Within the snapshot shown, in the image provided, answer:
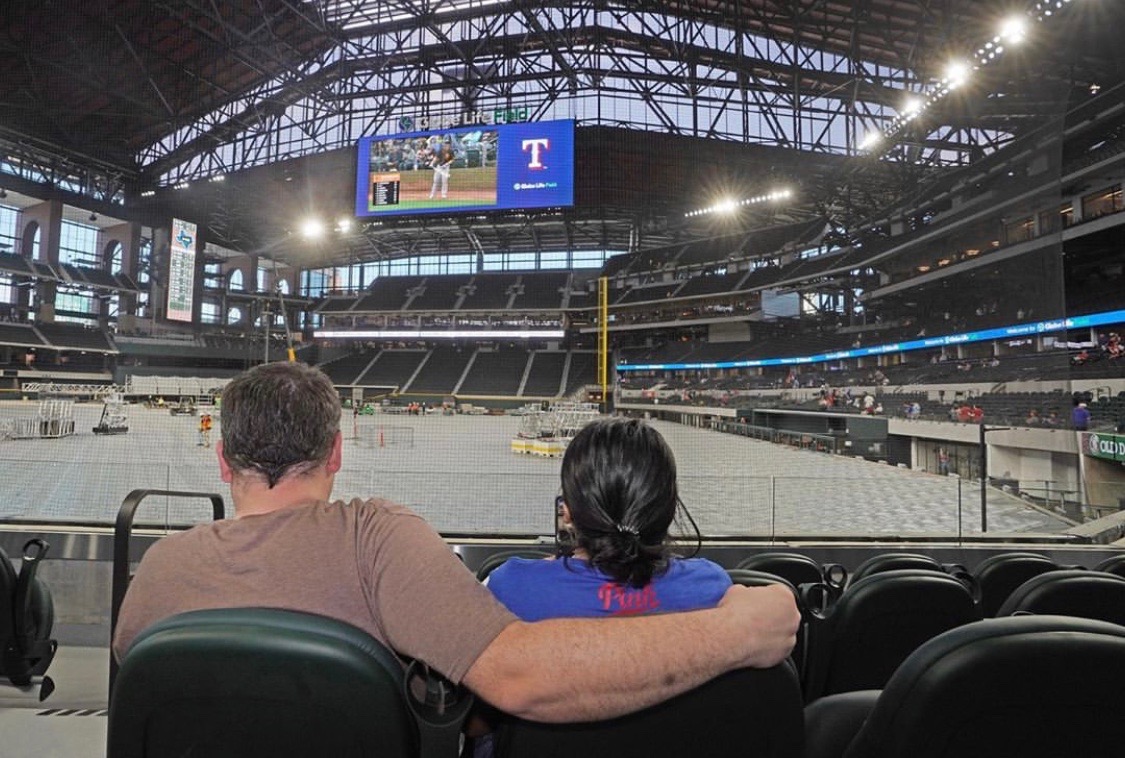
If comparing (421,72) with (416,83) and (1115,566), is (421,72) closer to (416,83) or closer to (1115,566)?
(416,83)

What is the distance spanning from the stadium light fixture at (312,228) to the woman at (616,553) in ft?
95.2

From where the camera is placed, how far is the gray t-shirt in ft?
2.25

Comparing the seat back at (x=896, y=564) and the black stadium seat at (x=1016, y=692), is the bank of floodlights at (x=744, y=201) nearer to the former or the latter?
the seat back at (x=896, y=564)

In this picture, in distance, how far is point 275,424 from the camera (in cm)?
98

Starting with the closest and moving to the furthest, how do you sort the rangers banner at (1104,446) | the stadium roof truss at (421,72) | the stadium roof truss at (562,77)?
1. the rangers banner at (1104,446)
2. the stadium roof truss at (421,72)
3. the stadium roof truss at (562,77)

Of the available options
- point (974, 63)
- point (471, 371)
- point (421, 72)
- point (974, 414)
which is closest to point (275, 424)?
point (974, 414)

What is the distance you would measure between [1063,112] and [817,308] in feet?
98.3

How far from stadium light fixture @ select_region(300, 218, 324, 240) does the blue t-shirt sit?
29.1 m

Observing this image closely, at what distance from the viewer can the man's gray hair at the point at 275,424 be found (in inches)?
38.2

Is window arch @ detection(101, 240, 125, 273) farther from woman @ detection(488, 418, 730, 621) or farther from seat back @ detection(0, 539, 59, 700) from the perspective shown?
woman @ detection(488, 418, 730, 621)

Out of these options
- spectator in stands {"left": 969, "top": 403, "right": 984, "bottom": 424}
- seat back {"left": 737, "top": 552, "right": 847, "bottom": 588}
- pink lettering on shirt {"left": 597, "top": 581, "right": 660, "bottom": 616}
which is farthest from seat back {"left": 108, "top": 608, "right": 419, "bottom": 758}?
spectator in stands {"left": 969, "top": 403, "right": 984, "bottom": 424}

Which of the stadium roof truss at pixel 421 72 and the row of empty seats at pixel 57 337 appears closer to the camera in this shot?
the stadium roof truss at pixel 421 72

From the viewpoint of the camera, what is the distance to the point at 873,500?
7695 mm

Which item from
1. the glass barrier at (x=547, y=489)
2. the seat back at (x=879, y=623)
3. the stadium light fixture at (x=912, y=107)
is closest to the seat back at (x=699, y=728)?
the seat back at (x=879, y=623)
